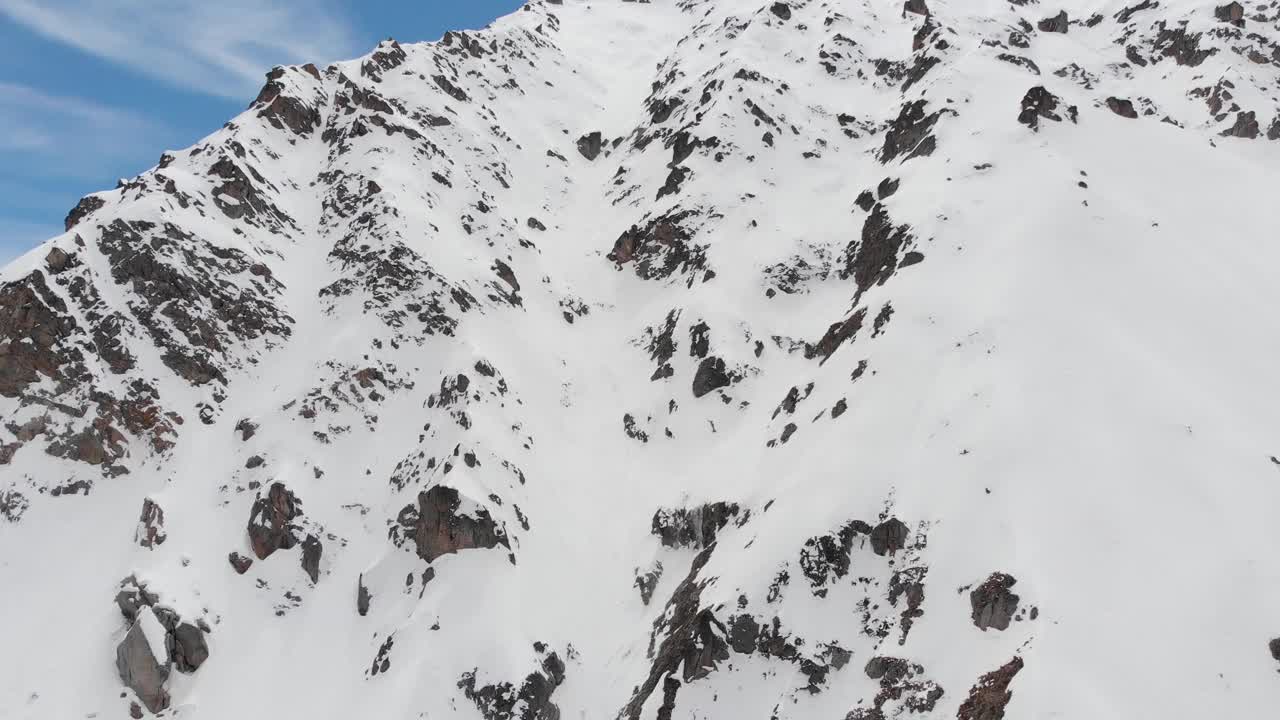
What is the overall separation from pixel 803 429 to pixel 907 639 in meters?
14.6

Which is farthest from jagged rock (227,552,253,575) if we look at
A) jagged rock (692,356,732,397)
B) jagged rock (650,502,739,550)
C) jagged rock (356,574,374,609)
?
jagged rock (692,356,732,397)

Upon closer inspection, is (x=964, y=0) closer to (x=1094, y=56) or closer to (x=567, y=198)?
(x=1094, y=56)

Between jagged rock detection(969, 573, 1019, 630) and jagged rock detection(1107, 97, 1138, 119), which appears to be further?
jagged rock detection(1107, 97, 1138, 119)

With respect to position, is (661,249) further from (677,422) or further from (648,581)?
(648,581)

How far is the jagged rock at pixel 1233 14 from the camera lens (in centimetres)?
7888

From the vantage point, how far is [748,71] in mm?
79062

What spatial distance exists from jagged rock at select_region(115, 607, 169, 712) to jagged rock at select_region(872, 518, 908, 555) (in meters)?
32.7

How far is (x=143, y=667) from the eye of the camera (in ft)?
111

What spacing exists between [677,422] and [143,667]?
101ft

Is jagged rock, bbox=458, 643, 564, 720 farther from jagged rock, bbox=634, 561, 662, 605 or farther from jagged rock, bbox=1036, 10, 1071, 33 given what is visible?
jagged rock, bbox=1036, 10, 1071, 33

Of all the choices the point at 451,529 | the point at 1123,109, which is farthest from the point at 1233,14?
the point at 451,529

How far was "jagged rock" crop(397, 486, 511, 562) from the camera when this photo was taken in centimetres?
3831

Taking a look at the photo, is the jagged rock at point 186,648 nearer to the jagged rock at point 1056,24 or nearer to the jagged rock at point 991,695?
the jagged rock at point 991,695

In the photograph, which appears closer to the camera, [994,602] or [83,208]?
[994,602]
